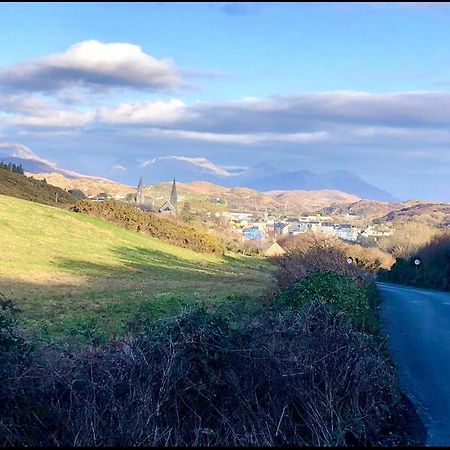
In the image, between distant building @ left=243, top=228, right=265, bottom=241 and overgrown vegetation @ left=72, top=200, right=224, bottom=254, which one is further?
distant building @ left=243, top=228, right=265, bottom=241

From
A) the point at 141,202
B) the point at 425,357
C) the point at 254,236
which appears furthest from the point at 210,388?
the point at 141,202

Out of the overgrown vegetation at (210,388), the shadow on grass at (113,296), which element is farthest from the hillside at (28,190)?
the overgrown vegetation at (210,388)

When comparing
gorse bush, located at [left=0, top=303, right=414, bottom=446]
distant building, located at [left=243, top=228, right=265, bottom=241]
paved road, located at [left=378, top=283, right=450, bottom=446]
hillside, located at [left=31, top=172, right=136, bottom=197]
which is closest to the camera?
gorse bush, located at [left=0, top=303, right=414, bottom=446]

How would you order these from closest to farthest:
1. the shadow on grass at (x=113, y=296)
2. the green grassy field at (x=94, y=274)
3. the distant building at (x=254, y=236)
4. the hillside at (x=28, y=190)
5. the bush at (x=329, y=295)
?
the bush at (x=329, y=295) < the shadow on grass at (x=113, y=296) < the green grassy field at (x=94, y=274) < the hillside at (x=28, y=190) < the distant building at (x=254, y=236)

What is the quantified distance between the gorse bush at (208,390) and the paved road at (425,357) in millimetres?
717

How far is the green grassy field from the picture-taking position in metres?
15.7

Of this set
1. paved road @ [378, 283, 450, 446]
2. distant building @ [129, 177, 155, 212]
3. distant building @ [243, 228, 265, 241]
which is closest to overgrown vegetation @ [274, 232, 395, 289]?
paved road @ [378, 283, 450, 446]

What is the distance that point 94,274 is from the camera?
89.7 feet

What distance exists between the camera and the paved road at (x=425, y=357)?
866cm

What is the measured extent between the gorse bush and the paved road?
2.35 feet

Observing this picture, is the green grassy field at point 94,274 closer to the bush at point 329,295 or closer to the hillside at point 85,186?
the bush at point 329,295

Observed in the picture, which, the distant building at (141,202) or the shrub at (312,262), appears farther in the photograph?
the distant building at (141,202)

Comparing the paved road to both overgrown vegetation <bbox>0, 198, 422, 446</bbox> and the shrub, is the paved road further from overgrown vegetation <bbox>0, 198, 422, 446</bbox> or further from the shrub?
the shrub

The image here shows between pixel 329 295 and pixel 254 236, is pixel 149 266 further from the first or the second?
pixel 254 236
